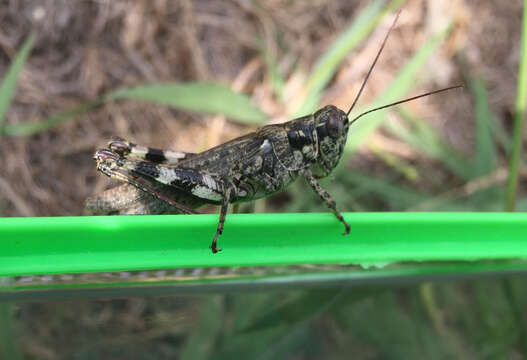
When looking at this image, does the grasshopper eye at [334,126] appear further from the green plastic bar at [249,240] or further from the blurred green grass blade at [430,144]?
the blurred green grass blade at [430,144]

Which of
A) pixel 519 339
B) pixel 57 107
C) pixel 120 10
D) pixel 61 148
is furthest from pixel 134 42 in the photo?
pixel 519 339

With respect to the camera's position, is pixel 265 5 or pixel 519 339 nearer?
pixel 519 339

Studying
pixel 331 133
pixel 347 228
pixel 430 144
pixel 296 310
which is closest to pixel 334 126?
pixel 331 133

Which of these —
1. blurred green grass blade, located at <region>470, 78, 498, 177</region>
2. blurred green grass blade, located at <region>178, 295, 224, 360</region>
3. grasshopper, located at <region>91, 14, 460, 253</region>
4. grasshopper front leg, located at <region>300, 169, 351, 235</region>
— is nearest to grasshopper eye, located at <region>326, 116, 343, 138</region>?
grasshopper, located at <region>91, 14, 460, 253</region>

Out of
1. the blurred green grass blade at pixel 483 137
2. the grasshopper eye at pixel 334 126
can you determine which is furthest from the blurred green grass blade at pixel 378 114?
the grasshopper eye at pixel 334 126

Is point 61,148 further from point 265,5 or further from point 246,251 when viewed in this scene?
point 246,251

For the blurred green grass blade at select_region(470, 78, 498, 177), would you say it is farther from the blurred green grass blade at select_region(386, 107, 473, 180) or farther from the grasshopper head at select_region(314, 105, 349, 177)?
the grasshopper head at select_region(314, 105, 349, 177)
